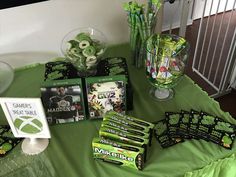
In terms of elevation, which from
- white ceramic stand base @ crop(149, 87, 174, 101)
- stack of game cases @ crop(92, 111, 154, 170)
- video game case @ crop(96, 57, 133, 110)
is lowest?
white ceramic stand base @ crop(149, 87, 174, 101)

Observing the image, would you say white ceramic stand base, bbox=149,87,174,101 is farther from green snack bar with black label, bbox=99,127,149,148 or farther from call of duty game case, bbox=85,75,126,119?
green snack bar with black label, bbox=99,127,149,148

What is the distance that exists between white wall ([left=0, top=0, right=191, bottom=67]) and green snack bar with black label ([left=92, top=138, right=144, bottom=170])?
59 centimetres

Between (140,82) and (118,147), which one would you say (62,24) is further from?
(118,147)

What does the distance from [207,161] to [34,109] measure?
0.52m

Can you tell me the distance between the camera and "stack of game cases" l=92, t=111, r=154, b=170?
81cm

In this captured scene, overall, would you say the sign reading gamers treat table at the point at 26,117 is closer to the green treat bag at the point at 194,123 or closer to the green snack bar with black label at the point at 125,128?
the green snack bar with black label at the point at 125,128

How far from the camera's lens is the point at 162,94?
1.09 m

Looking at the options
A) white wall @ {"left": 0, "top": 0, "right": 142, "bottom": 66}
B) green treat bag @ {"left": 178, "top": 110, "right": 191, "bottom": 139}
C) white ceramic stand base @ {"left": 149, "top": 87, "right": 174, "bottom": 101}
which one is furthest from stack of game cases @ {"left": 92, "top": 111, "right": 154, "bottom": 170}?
white wall @ {"left": 0, "top": 0, "right": 142, "bottom": 66}

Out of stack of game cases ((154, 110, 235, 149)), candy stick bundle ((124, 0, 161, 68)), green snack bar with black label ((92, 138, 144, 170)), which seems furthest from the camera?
candy stick bundle ((124, 0, 161, 68))

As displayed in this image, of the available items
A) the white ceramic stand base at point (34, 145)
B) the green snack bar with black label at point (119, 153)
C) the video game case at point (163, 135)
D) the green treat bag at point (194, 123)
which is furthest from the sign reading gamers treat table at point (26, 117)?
the green treat bag at point (194, 123)

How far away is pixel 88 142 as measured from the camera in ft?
3.08

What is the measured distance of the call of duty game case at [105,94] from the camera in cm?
93

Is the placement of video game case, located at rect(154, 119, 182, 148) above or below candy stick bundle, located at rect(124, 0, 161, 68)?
below

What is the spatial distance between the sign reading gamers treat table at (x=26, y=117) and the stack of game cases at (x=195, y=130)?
0.36 meters
